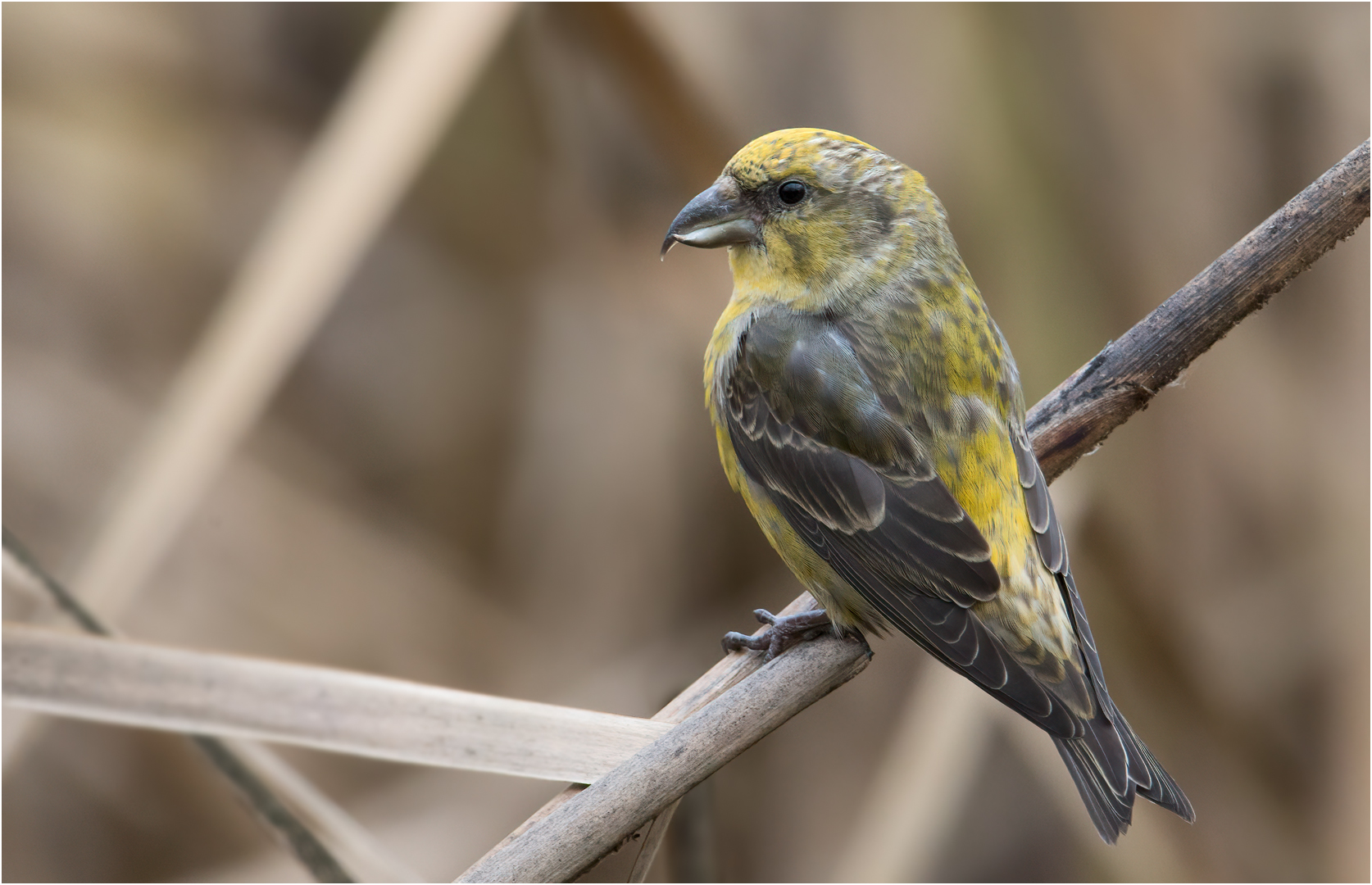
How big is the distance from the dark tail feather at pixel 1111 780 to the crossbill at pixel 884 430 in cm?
1

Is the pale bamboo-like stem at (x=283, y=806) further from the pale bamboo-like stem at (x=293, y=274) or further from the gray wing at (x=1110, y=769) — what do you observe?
the gray wing at (x=1110, y=769)

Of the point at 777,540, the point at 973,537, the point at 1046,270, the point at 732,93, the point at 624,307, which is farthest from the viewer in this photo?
the point at 624,307

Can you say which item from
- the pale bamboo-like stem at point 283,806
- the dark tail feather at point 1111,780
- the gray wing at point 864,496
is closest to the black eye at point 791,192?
the gray wing at point 864,496

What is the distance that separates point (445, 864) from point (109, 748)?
110cm

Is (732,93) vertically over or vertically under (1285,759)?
over

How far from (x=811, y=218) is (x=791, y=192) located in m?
0.08

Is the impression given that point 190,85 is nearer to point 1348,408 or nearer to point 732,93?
point 732,93

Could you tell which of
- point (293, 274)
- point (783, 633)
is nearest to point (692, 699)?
point (783, 633)

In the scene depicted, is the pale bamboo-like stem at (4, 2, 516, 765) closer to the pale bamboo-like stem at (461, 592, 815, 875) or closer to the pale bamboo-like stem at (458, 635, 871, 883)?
the pale bamboo-like stem at (461, 592, 815, 875)

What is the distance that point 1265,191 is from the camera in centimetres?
309

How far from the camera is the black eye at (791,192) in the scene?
258cm

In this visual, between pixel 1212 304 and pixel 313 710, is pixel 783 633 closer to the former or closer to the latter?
pixel 313 710

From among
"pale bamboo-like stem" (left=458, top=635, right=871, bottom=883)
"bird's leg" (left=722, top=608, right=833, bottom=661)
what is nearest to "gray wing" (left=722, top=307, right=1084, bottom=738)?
"bird's leg" (left=722, top=608, right=833, bottom=661)

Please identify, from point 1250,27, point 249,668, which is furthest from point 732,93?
point 249,668
